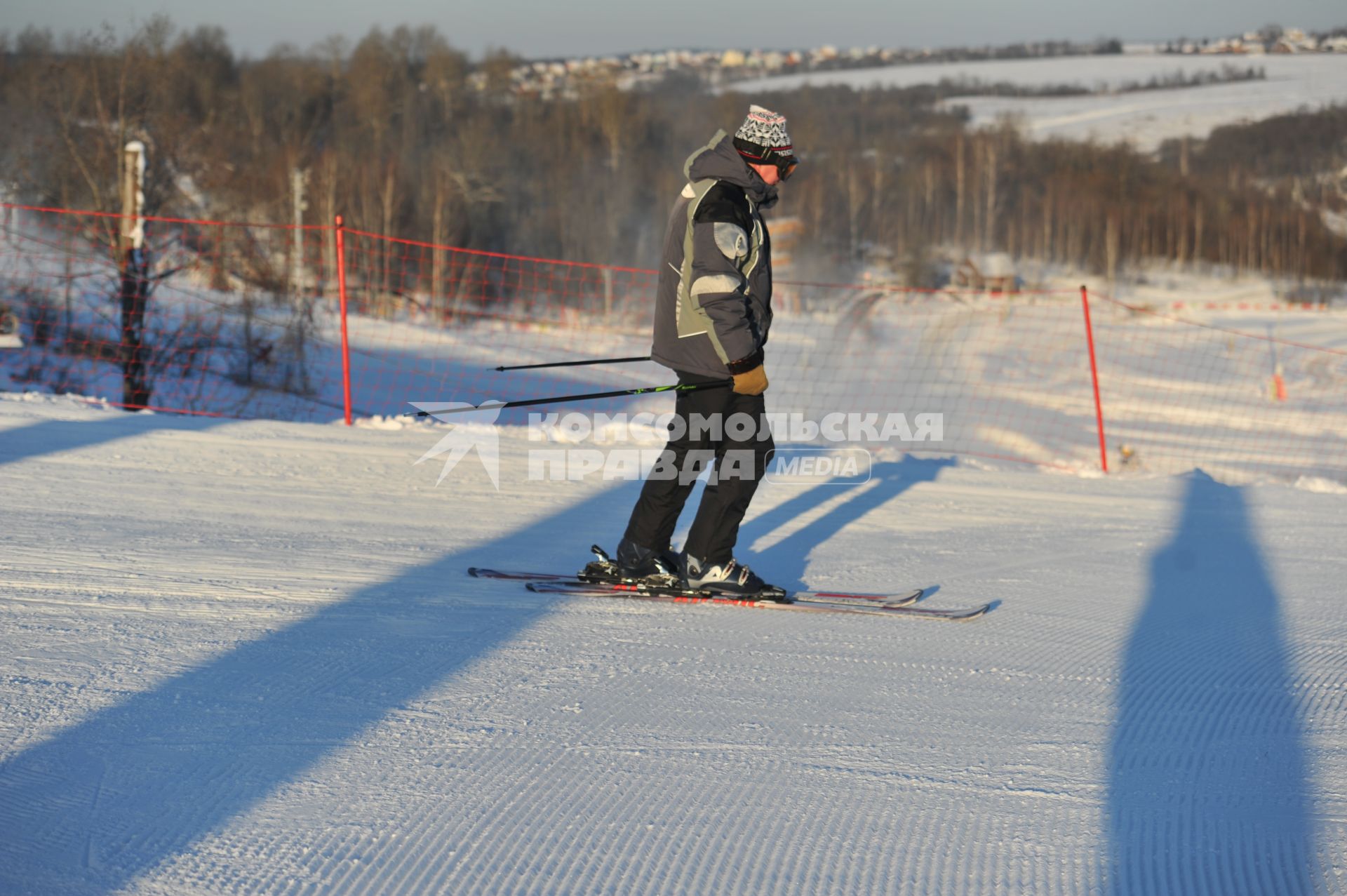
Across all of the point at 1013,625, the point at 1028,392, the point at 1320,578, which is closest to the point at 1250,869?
the point at 1013,625

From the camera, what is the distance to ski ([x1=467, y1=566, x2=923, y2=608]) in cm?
391

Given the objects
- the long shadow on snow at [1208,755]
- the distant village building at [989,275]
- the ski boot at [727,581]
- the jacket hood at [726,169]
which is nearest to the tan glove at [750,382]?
the jacket hood at [726,169]

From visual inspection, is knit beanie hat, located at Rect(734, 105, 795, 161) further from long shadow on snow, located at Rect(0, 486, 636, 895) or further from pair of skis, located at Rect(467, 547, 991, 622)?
long shadow on snow, located at Rect(0, 486, 636, 895)

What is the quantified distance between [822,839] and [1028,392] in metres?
19.4

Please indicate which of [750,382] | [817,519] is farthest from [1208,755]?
[817,519]

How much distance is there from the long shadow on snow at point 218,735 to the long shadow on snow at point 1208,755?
67.5 inches

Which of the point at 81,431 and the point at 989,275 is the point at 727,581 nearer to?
the point at 81,431

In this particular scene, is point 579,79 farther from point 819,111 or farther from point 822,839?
point 822,839

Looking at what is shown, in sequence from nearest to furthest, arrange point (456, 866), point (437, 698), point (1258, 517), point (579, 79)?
point (456, 866)
point (437, 698)
point (1258, 517)
point (579, 79)

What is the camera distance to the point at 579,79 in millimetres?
59250

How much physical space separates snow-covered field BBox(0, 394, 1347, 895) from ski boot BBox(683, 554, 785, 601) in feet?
0.26

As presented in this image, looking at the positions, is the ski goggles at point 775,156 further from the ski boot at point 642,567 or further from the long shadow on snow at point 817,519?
the long shadow on snow at point 817,519

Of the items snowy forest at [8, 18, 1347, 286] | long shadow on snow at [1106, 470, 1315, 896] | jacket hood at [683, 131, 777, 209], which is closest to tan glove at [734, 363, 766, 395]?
jacket hood at [683, 131, 777, 209]

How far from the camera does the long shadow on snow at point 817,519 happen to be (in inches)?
179
